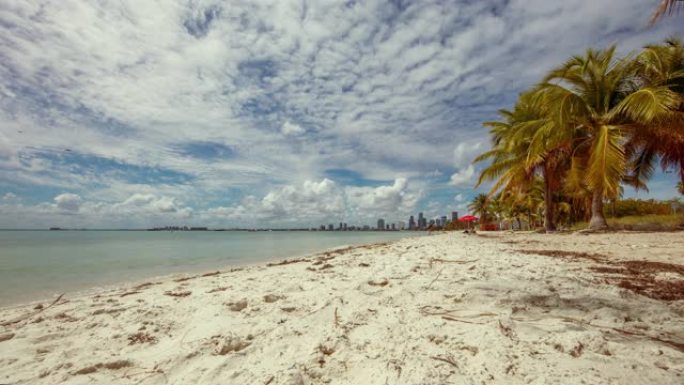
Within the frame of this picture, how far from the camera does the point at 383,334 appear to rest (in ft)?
7.73

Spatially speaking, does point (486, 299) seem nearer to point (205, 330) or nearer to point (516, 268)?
point (516, 268)

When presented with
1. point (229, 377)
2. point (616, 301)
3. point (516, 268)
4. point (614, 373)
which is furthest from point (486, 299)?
point (229, 377)

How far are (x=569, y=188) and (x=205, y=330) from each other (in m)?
14.6

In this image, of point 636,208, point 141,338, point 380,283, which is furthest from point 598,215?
point 636,208

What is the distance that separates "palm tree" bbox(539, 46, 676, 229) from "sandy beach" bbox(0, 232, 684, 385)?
7.87 meters

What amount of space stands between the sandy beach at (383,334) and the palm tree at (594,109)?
787 centimetres

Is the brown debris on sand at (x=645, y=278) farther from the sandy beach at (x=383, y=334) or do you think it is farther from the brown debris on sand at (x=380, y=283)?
the brown debris on sand at (x=380, y=283)

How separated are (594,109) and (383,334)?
14.0 m

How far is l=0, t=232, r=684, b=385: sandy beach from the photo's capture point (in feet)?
5.92

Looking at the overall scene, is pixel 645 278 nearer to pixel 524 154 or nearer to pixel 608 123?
pixel 608 123

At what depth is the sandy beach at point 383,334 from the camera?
180 centimetres

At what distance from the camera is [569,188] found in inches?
507

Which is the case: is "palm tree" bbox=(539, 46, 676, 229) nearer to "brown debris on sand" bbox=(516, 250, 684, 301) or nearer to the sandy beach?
"brown debris on sand" bbox=(516, 250, 684, 301)

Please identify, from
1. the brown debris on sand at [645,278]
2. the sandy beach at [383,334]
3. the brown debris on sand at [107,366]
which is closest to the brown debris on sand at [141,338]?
the sandy beach at [383,334]
